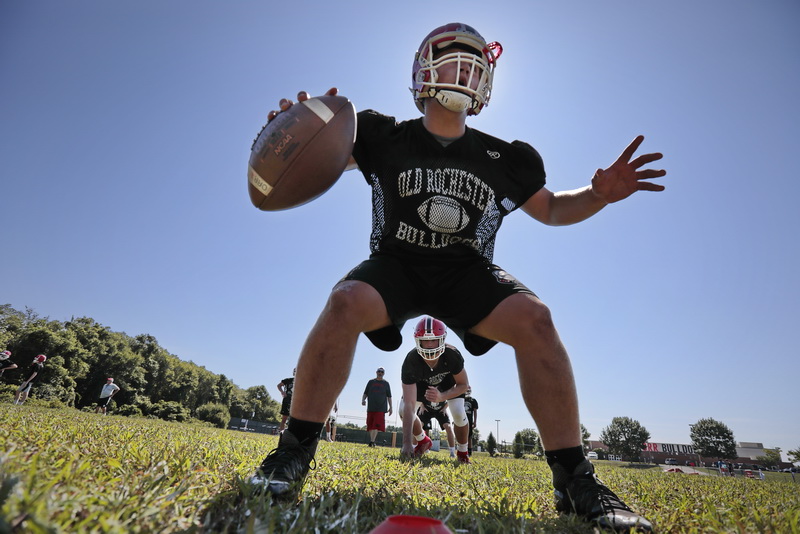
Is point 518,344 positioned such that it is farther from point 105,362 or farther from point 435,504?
point 105,362

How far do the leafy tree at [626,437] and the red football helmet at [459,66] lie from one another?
9037cm

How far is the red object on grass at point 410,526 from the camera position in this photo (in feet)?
3.13

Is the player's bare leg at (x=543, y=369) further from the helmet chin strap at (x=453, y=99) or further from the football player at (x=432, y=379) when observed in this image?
the football player at (x=432, y=379)

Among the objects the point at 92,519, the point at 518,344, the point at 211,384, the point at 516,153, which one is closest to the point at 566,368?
the point at 518,344

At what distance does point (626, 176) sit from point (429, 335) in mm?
4136

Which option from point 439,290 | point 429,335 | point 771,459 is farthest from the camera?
point 771,459

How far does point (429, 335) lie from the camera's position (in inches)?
249

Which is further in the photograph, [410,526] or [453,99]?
[453,99]

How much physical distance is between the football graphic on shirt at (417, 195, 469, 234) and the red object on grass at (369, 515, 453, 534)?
5.92 feet

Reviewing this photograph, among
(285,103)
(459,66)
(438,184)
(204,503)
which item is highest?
(459,66)

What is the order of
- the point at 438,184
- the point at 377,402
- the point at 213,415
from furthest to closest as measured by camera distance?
the point at 213,415 < the point at 377,402 < the point at 438,184

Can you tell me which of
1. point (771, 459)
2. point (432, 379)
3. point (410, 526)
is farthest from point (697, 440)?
point (410, 526)

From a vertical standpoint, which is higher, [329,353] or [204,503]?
[329,353]

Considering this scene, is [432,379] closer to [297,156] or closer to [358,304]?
[358,304]
